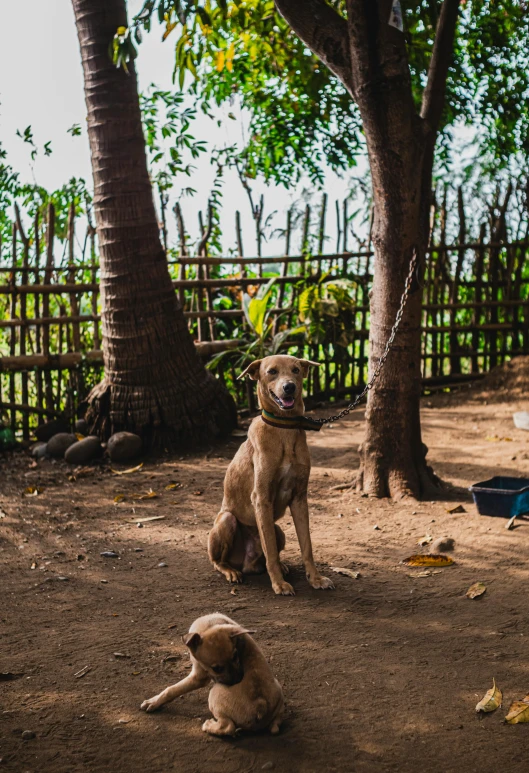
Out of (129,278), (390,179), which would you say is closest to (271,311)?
(129,278)

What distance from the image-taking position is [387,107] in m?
5.46

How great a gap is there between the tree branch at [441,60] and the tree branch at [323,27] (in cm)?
69

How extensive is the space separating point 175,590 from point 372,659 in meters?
1.30

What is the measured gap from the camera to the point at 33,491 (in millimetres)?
6629

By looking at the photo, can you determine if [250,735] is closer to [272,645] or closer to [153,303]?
[272,645]

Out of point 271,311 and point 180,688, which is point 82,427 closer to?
point 271,311

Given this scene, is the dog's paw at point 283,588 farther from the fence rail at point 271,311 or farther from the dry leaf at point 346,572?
the fence rail at point 271,311

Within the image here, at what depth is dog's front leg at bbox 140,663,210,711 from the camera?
276cm

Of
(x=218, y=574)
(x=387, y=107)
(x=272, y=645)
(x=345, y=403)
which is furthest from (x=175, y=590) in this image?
(x=345, y=403)

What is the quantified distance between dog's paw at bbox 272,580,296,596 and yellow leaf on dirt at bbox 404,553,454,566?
831 millimetres

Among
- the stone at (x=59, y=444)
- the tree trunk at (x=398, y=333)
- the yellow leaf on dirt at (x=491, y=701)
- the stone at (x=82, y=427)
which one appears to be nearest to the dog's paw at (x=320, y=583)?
the yellow leaf on dirt at (x=491, y=701)

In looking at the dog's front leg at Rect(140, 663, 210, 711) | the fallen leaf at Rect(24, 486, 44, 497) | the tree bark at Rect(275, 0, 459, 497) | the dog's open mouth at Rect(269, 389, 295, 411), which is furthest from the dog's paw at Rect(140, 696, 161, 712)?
the fallen leaf at Rect(24, 486, 44, 497)

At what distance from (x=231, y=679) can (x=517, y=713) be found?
3.39ft

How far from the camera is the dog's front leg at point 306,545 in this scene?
13.6 ft
